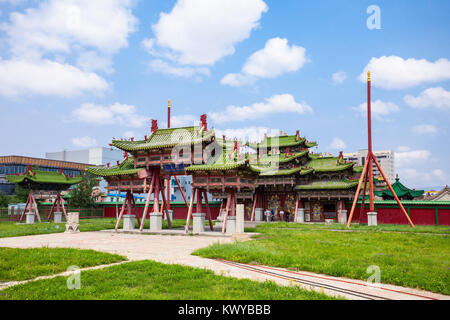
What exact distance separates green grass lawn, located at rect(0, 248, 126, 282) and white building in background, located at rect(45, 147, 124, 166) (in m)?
80.9

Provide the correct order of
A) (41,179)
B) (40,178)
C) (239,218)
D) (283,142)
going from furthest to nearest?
(283,142) → (40,178) → (41,179) → (239,218)

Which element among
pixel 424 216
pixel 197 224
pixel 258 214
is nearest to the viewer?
pixel 197 224

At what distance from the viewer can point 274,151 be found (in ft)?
138

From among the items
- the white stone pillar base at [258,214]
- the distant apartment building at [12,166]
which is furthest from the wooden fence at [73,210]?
the distant apartment building at [12,166]

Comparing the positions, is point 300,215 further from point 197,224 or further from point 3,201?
point 3,201

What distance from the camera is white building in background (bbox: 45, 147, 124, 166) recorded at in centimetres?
9056

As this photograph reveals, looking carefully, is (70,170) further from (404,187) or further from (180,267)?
(180,267)

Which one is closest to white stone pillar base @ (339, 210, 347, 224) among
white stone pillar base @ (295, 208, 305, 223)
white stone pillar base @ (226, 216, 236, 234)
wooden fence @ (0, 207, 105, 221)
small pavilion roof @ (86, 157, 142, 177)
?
white stone pillar base @ (295, 208, 305, 223)

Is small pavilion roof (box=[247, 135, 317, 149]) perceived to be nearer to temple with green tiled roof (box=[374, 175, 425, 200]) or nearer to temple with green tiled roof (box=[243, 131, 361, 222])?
temple with green tiled roof (box=[243, 131, 361, 222])

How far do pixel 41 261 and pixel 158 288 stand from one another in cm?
569

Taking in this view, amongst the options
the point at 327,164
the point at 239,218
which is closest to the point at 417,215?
the point at 327,164

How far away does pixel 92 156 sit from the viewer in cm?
9162
